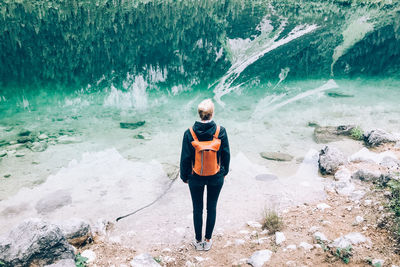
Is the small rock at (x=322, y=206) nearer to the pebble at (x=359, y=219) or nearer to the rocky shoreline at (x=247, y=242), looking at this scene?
the rocky shoreline at (x=247, y=242)

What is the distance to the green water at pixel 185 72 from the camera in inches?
333

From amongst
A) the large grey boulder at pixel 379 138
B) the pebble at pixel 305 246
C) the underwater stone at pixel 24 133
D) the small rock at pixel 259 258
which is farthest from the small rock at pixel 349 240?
the underwater stone at pixel 24 133

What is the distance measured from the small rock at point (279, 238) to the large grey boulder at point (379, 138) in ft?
14.5

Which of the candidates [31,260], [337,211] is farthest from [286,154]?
[31,260]

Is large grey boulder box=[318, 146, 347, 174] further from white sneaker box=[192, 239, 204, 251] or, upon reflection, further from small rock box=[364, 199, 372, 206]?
white sneaker box=[192, 239, 204, 251]

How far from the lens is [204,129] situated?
300 cm

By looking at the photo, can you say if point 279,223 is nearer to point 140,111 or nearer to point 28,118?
point 140,111

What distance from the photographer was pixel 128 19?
44.9 feet

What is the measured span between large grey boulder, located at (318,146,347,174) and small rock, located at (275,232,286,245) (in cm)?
260

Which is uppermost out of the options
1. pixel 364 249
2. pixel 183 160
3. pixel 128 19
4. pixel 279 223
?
pixel 128 19

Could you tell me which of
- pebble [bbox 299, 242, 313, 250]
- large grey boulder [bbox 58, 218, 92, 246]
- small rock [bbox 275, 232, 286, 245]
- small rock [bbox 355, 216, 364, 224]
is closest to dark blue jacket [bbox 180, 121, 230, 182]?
small rock [bbox 275, 232, 286, 245]

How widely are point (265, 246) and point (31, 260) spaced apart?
2502 millimetres

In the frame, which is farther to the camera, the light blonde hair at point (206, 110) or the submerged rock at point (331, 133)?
the submerged rock at point (331, 133)

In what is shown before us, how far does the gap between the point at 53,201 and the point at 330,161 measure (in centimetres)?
518
